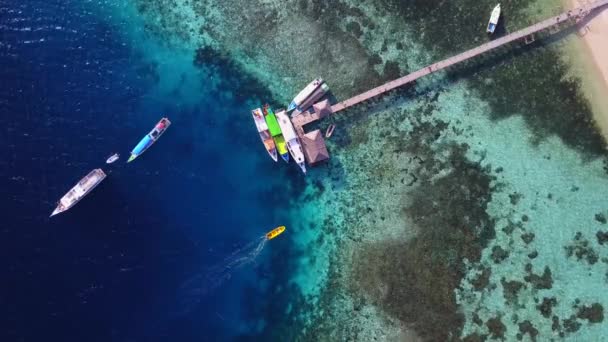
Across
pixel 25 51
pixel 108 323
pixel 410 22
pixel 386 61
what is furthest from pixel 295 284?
pixel 25 51

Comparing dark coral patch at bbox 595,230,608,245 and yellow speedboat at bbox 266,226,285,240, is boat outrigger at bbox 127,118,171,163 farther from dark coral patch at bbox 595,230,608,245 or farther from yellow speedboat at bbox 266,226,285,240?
dark coral patch at bbox 595,230,608,245

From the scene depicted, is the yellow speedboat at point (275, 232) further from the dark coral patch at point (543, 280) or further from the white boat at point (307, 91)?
the dark coral patch at point (543, 280)

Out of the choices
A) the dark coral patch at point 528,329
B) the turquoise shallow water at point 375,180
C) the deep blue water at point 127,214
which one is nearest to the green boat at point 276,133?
the turquoise shallow water at point 375,180

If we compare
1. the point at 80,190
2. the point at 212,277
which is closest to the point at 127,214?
the point at 80,190

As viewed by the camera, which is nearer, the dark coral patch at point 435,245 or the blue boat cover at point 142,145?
the dark coral patch at point 435,245

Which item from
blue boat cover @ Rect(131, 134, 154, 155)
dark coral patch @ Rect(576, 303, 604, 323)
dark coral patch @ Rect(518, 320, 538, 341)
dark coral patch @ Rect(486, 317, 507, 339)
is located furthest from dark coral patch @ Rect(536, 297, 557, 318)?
blue boat cover @ Rect(131, 134, 154, 155)

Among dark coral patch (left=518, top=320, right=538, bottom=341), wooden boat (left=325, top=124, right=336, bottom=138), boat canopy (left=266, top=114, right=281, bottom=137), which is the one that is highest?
boat canopy (left=266, top=114, right=281, bottom=137)
